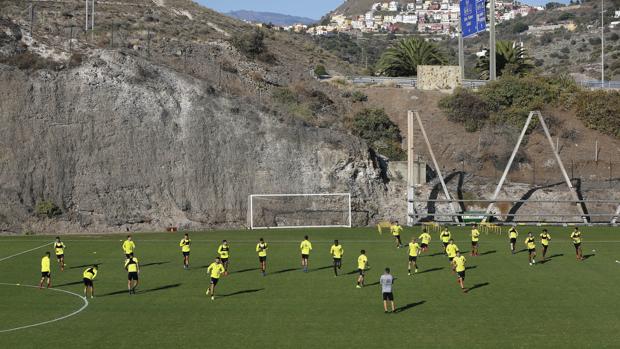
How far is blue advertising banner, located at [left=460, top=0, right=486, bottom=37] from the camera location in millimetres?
80125

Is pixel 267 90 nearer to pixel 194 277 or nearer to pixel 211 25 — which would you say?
pixel 211 25

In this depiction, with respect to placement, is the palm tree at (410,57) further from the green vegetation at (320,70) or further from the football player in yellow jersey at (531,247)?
the football player in yellow jersey at (531,247)

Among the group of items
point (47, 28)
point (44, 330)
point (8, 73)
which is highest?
point (47, 28)

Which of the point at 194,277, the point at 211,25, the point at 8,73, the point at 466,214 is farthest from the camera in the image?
the point at 211,25

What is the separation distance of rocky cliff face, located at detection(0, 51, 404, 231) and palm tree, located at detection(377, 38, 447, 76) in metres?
29.3

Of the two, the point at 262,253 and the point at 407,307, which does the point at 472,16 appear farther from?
the point at 407,307

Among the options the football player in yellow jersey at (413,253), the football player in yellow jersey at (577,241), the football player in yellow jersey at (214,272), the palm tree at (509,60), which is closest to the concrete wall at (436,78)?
the palm tree at (509,60)

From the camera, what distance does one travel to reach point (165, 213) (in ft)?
216

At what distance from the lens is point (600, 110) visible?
86812 millimetres

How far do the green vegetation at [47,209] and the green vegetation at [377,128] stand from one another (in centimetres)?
2785

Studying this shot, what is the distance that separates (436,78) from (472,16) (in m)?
12.2

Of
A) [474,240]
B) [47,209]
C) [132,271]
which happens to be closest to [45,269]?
[132,271]

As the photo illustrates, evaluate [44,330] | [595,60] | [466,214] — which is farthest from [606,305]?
[595,60]

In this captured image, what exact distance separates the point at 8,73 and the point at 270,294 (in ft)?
133
